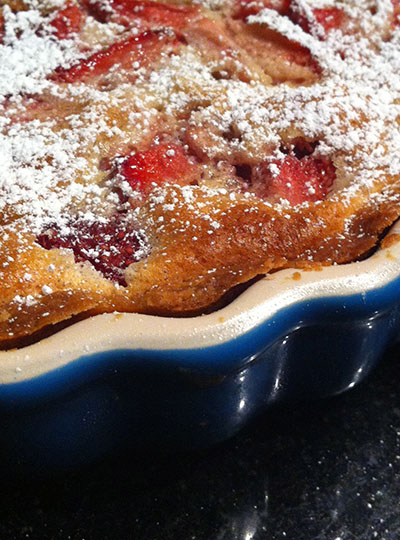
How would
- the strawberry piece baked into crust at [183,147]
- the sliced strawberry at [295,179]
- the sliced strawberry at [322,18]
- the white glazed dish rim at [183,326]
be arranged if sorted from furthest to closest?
the sliced strawberry at [322,18], the sliced strawberry at [295,179], the strawberry piece baked into crust at [183,147], the white glazed dish rim at [183,326]

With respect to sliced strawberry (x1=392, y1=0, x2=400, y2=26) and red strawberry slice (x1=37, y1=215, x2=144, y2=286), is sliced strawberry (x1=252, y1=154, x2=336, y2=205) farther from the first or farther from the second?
sliced strawberry (x1=392, y1=0, x2=400, y2=26)

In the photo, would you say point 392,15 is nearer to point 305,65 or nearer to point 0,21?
point 305,65

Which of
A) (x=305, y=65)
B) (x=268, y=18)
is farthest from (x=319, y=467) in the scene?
(x=268, y=18)

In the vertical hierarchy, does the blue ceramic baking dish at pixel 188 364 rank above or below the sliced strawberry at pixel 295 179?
below

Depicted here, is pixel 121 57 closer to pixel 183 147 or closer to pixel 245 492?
pixel 183 147

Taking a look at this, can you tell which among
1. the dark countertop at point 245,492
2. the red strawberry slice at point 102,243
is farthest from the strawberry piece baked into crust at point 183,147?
the dark countertop at point 245,492

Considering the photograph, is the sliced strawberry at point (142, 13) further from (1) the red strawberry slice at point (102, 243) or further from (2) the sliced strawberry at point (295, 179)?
(1) the red strawberry slice at point (102, 243)

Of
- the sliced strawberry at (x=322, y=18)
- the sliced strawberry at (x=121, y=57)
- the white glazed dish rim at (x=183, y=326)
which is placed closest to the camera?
the white glazed dish rim at (x=183, y=326)
